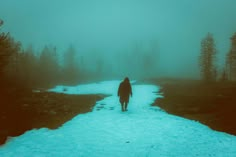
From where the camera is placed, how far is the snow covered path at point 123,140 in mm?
10039

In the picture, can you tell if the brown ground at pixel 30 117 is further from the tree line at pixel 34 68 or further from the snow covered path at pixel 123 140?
the tree line at pixel 34 68

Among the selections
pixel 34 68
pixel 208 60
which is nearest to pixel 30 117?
pixel 208 60

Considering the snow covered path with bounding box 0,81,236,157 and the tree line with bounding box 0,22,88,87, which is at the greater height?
the tree line with bounding box 0,22,88,87

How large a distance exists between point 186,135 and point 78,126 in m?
6.34

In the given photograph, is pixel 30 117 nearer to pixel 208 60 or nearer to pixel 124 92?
pixel 124 92

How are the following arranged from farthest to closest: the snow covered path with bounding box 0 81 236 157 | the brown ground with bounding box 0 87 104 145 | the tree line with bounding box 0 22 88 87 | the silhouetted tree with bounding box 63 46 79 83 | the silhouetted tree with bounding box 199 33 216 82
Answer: the silhouetted tree with bounding box 63 46 79 83, the silhouetted tree with bounding box 199 33 216 82, the tree line with bounding box 0 22 88 87, the brown ground with bounding box 0 87 104 145, the snow covered path with bounding box 0 81 236 157

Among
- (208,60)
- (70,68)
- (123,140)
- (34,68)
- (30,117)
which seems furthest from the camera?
(70,68)

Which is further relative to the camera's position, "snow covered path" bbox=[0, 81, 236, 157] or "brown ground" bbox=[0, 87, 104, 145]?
"brown ground" bbox=[0, 87, 104, 145]

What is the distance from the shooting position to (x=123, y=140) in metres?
11.8

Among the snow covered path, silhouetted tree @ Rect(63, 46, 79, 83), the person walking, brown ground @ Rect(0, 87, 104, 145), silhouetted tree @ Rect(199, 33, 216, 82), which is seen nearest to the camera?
the snow covered path

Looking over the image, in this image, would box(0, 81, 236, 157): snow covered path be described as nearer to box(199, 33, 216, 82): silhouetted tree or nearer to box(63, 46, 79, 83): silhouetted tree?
box(199, 33, 216, 82): silhouetted tree

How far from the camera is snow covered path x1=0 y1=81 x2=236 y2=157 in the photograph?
10039mm

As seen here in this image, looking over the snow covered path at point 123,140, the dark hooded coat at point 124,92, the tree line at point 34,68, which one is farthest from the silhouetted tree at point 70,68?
the snow covered path at point 123,140

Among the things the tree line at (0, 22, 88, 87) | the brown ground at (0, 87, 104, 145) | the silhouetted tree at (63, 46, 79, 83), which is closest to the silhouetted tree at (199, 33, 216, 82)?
the tree line at (0, 22, 88, 87)
